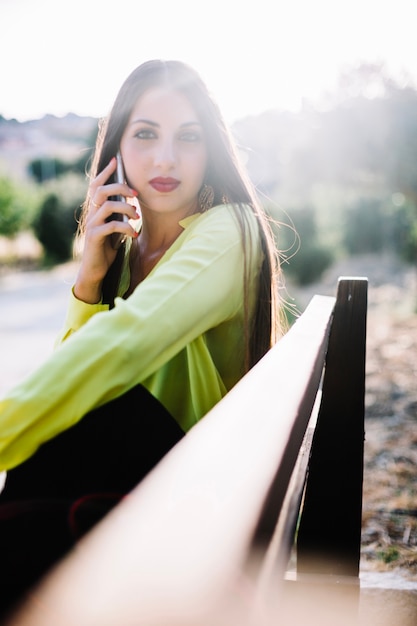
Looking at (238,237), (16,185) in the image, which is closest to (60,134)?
(16,185)

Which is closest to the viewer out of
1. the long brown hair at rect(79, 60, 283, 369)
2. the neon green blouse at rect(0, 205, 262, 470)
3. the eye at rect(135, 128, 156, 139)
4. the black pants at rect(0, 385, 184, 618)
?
the black pants at rect(0, 385, 184, 618)

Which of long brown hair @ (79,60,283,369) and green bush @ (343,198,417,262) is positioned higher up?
green bush @ (343,198,417,262)

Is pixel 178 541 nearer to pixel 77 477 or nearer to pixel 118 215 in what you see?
pixel 77 477

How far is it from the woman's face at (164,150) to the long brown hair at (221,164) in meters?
0.03

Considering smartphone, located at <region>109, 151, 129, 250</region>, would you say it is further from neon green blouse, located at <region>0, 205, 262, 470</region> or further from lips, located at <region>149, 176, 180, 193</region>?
neon green blouse, located at <region>0, 205, 262, 470</region>

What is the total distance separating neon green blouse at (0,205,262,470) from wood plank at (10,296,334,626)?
57 centimetres

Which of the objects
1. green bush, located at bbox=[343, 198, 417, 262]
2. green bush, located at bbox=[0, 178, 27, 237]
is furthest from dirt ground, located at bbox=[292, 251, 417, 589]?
green bush, located at bbox=[0, 178, 27, 237]

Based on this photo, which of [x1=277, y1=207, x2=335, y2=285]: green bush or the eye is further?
[x1=277, y1=207, x2=335, y2=285]: green bush

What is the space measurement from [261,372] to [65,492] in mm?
503

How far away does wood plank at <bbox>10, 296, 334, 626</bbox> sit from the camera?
1.33 feet

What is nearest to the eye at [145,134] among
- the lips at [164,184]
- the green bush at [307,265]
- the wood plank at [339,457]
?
the lips at [164,184]

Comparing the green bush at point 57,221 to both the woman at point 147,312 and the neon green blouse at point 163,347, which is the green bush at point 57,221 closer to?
the woman at point 147,312

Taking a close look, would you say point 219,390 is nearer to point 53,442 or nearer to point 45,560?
point 53,442

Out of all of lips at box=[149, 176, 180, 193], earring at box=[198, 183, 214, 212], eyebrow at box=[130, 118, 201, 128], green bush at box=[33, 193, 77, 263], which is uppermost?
green bush at box=[33, 193, 77, 263]
